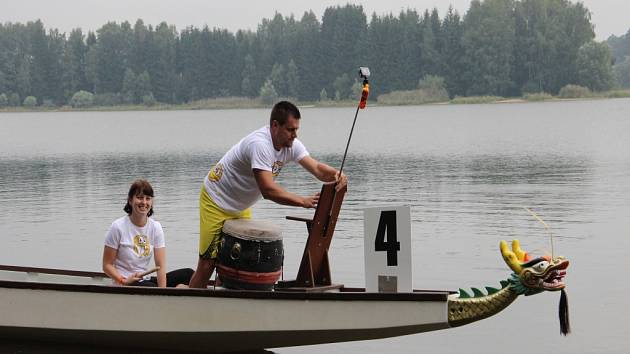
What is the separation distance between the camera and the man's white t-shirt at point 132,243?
9.63 metres

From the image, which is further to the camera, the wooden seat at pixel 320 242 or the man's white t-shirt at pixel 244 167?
the wooden seat at pixel 320 242

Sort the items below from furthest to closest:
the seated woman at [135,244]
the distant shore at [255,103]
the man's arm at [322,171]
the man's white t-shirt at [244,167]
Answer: the distant shore at [255,103] → the seated woman at [135,244] → the man's arm at [322,171] → the man's white t-shirt at [244,167]

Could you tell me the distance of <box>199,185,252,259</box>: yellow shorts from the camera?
9266mm

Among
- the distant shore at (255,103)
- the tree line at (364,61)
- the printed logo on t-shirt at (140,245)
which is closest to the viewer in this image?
the printed logo on t-shirt at (140,245)

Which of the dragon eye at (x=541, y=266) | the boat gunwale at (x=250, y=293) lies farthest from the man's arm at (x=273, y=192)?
the dragon eye at (x=541, y=266)

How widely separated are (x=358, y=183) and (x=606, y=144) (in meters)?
22.7

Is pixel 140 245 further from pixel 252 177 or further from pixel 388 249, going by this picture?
pixel 388 249

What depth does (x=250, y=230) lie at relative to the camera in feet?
30.0

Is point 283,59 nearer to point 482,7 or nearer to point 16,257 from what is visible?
point 482,7

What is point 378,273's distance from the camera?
8836 mm

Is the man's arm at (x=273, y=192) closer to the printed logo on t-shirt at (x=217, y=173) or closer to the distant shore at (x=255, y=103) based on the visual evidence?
the printed logo on t-shirt at (x=217, y=173)

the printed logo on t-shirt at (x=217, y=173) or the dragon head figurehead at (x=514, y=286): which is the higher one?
the printed logo on t-shirt at (x=217, y=173)

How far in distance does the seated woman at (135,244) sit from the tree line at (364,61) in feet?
488

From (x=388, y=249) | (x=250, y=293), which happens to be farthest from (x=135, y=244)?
(x=388, y=249)
